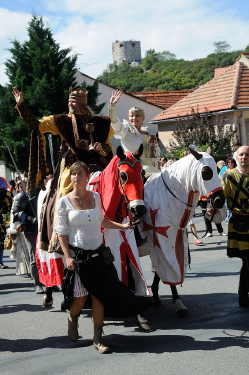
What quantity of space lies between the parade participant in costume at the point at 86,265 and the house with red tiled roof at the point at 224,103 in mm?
16526

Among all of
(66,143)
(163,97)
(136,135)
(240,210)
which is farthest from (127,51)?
(240,210)

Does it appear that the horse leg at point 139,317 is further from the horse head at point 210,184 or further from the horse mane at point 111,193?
the horse head at point 210,184

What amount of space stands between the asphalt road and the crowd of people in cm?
31

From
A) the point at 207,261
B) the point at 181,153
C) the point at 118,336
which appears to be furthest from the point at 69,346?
the point at 181,153

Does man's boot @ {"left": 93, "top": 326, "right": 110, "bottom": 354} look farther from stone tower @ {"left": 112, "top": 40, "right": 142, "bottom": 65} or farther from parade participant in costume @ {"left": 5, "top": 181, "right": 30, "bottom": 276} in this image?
stone tower @ {"left": 112, "top": 40, "right": 142, "bottom": 65}

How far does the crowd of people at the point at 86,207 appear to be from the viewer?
4.80 meters

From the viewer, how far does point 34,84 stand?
22094 mm

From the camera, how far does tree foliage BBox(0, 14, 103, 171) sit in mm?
21906

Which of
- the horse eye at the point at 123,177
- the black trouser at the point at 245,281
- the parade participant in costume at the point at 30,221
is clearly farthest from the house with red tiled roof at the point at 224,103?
the horse eye at the point at 123,177

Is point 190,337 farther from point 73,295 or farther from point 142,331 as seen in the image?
point 73,295

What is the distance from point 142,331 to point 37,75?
1886 centimetres

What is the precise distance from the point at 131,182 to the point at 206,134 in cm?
1566

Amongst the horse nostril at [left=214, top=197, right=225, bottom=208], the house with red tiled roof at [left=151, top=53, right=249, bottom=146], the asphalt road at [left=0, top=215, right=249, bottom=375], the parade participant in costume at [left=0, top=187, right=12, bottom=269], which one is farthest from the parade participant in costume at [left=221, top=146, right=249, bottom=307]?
the house with red tiled roof at [left=151, top=53, right=249, bottom=146]

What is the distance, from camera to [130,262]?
5.43 m
